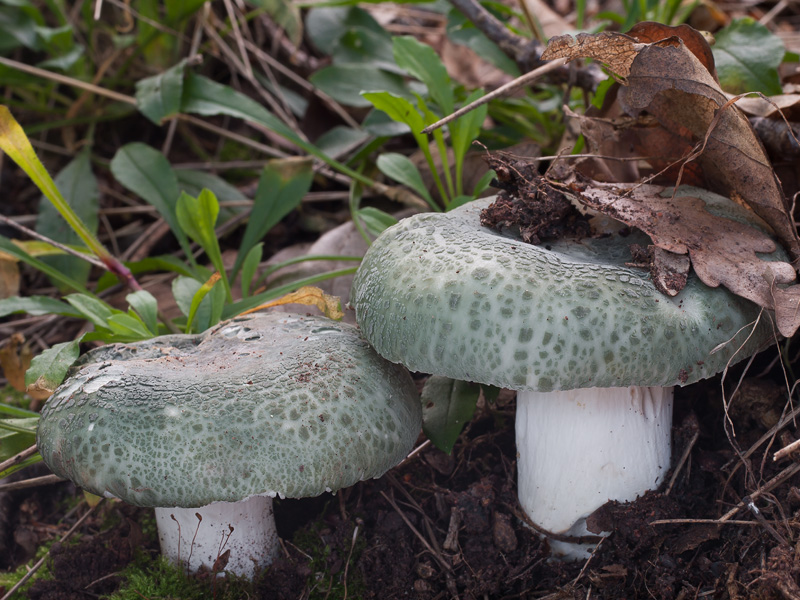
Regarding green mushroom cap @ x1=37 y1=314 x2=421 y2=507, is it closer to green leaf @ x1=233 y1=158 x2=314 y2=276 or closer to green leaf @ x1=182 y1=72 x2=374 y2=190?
green leaf @ x1=233 y1=158 x2=314 y2=276

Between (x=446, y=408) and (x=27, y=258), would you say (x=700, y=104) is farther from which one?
(x=27, y=258)

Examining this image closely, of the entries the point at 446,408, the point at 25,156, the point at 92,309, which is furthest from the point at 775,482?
the point at 25,156

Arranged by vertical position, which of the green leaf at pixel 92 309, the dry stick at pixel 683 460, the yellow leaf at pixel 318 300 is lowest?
the dry stick at pixel 683 460

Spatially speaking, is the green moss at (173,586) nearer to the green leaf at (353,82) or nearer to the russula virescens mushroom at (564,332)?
the russula virescens mushroom at (564,332)

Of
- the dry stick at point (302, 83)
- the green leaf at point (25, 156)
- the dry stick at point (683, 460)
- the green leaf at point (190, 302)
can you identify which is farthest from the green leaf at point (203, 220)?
the dry stick at point (683, 460)

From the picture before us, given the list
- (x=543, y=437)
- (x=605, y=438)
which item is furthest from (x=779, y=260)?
(x=543, y=437)

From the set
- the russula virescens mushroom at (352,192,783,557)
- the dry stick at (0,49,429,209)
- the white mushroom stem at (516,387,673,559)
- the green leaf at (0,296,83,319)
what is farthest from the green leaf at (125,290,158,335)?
the white mushroom stem at (516,387,673,559)

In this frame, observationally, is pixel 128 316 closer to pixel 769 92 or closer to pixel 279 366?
pixel 279 366
